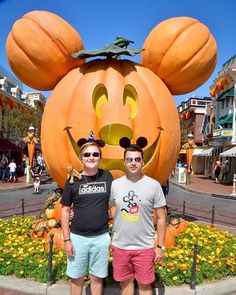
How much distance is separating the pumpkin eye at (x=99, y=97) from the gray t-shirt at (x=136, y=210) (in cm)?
184

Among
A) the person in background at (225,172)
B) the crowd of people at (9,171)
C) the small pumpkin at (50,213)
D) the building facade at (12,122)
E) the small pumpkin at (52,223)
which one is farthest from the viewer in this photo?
the building facade at (12,122)

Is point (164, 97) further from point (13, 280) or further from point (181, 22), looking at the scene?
point (13, 280)

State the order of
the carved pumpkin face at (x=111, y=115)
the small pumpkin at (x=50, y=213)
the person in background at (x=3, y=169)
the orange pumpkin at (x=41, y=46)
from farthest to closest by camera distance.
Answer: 1. the person in background at (x=3, y=169)
2. the small pumpkin at (x=50, y=213)
3. the orange pumpkin at (x=41, y=46)
4. the carved pumpkin face at (x=111, y=115)

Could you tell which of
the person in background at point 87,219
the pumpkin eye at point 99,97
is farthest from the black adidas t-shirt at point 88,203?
the pumpkin eye at point 99,97

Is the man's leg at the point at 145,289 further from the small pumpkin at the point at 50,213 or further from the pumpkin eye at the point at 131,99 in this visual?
the small pumpkin at the point at 50,213

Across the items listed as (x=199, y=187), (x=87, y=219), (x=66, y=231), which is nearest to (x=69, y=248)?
(x=66, y=231)

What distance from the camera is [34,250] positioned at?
4.73 m

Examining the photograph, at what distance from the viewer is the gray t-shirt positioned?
9.93ft

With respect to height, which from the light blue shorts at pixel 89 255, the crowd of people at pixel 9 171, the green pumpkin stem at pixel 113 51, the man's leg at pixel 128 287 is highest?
the green pumpkin stem at pixel 113 51

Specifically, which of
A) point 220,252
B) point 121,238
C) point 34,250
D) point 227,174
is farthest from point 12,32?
point 227,174

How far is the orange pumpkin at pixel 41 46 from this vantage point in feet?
15.7

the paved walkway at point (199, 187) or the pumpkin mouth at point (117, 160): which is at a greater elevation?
the pumpkin mouth at point (117, 160)

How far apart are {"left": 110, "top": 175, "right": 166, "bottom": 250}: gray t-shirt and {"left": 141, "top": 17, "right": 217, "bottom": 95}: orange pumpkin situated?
2.47 metres

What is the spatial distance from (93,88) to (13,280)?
257cm
